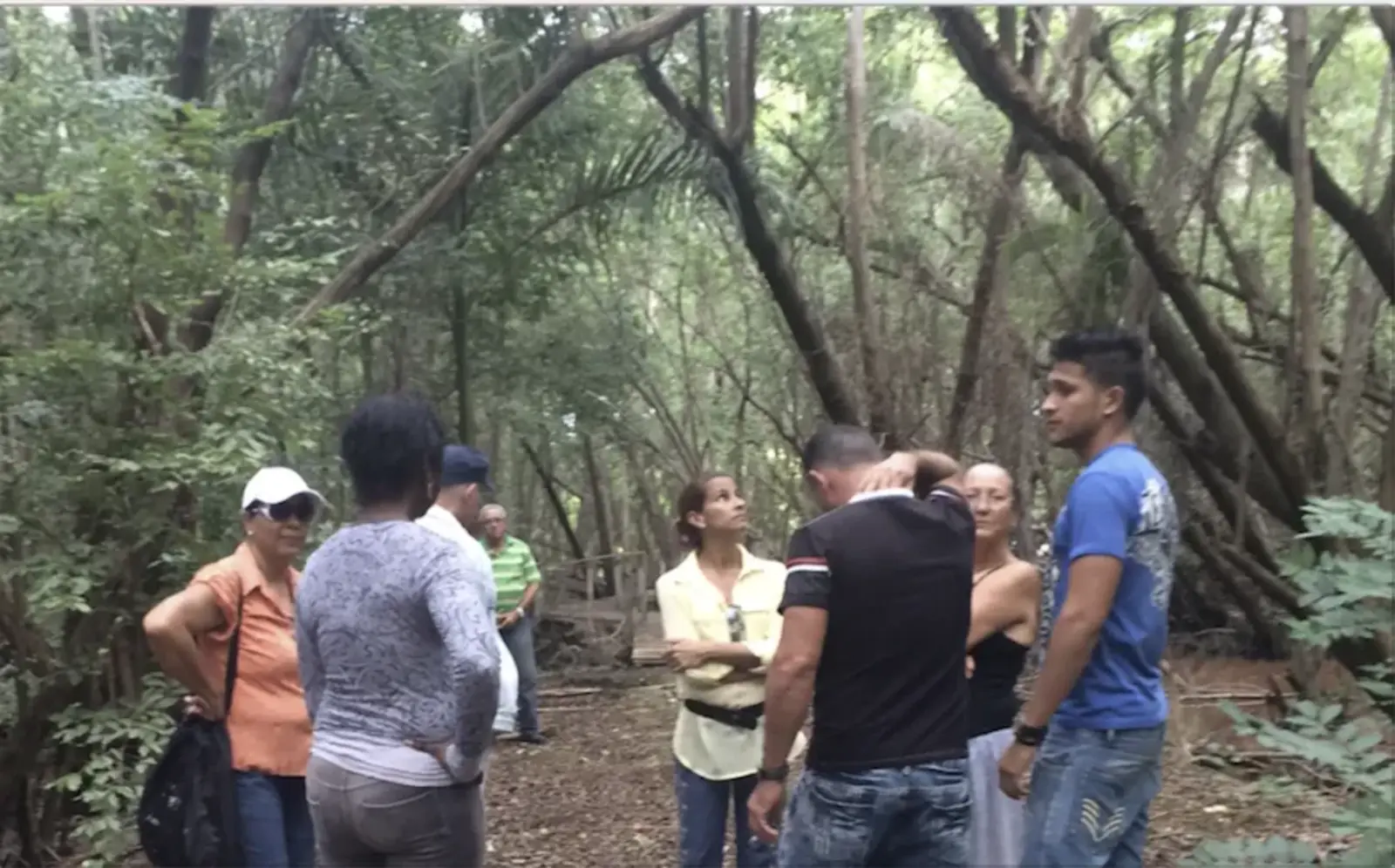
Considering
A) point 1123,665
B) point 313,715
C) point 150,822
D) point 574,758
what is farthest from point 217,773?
point 574,758

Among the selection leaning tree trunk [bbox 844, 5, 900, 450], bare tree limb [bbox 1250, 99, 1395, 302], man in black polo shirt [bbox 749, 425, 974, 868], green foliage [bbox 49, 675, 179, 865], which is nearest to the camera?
man in black polo shirt [bbox 749, 425, 974, 868]

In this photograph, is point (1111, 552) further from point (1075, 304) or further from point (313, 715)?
point (1075, 304)

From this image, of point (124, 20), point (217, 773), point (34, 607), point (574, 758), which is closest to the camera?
point (217, 773)

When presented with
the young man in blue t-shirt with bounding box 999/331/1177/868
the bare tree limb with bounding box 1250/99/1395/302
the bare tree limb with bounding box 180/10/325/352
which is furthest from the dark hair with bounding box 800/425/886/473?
the bare tree limb with bounding box 1250/99/1395/302

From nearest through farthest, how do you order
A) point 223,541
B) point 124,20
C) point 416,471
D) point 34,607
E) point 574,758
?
point 416,471
point 34,607
point 223,541
point 124,20
point 574,758

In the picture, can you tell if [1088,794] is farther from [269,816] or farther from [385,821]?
[269,816]

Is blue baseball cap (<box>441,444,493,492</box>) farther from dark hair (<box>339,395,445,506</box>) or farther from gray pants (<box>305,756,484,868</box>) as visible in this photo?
gray pants (<box>305,756,484,868</box>)

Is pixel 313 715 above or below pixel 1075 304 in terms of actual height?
below

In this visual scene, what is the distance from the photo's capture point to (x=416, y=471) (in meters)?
2.27

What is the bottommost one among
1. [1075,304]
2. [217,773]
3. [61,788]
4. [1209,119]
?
[61,788]

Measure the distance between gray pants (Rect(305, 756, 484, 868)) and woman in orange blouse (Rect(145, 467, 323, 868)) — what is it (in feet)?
2.13

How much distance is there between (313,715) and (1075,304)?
15.3ft

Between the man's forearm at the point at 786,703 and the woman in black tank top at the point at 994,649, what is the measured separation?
1.98 ft

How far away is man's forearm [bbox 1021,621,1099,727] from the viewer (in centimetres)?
241
